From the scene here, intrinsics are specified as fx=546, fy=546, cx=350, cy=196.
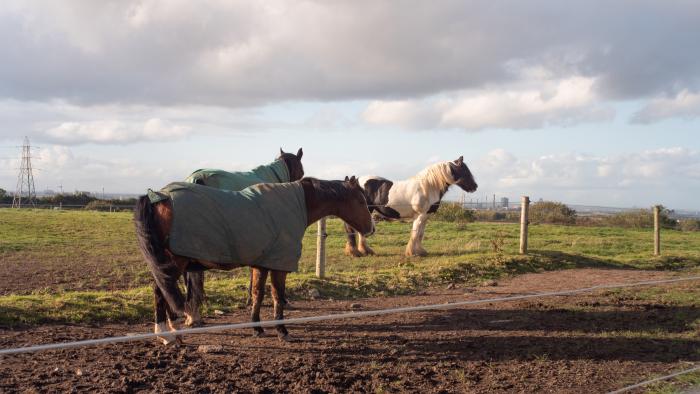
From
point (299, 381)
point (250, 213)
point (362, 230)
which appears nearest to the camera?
point (299, 381)

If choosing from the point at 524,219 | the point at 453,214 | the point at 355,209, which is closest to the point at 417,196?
the point at 524,219

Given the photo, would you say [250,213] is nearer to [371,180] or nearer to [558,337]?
[558,337]

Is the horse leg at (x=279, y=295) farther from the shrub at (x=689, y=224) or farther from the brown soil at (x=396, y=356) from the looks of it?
the shrub at (x=689, y=224)

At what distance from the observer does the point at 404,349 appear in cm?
561

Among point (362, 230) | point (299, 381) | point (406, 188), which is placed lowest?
point (299, 381)

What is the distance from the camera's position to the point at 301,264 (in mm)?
11594

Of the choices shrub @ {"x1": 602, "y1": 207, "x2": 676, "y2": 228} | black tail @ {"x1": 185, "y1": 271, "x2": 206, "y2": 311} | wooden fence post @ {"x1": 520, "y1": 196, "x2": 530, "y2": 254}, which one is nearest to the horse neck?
black tail @ {"x1": 185, "y1": 271, "x2": 206, "y2": 311}

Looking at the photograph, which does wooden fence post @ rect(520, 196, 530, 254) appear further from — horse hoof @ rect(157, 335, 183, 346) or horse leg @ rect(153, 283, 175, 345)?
horse leg @ rect(153, 283, 175, 345)

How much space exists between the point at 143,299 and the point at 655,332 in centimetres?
637

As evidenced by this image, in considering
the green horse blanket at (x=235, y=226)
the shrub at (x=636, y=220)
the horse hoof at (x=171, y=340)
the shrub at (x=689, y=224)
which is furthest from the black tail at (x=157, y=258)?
the shrub at (x=689, y=224)

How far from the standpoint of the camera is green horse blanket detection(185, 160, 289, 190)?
688cm

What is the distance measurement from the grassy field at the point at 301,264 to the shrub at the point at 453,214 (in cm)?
381

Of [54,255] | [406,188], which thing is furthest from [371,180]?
[54,255]

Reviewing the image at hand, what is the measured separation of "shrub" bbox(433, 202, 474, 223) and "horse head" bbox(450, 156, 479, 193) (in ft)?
35.3
